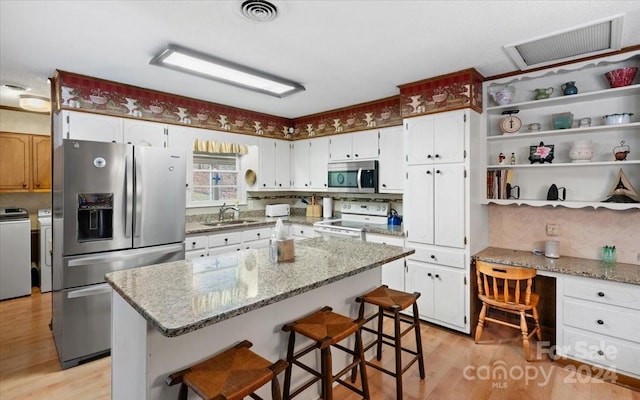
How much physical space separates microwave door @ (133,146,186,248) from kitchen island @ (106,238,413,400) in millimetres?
1165

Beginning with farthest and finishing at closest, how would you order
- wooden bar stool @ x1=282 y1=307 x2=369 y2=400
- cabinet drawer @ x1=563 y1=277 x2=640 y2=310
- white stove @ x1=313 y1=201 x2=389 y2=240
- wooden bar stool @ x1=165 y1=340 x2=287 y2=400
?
1. white stove @ x1=313 y1=201 x2=389 y2=240
2. cabinet drawer @ x1=563 y1=277 x2=640 y2=310
3. wooden bar stool @ x1=282 y1=307 x2=369 y2=400
4. wooden bar stool @ x1=165 y1=340 x2=287 y2=400

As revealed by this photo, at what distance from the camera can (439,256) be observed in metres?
3.21

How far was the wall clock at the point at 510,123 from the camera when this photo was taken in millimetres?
3109

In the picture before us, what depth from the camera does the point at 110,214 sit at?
2.78 m

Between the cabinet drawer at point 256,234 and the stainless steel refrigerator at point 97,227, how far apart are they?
1.23 meters

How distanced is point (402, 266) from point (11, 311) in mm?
4513

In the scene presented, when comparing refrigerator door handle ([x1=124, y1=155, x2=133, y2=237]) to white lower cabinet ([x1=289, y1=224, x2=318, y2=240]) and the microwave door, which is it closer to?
the microwave door

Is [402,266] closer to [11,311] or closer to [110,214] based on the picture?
[110,214]

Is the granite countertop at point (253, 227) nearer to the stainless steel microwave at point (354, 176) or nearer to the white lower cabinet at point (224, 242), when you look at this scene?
the white lower cabinet at point (224, 242)

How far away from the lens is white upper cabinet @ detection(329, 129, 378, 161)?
417 cm

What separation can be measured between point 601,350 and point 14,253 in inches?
251

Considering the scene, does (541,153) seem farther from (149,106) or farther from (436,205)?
(149,106)

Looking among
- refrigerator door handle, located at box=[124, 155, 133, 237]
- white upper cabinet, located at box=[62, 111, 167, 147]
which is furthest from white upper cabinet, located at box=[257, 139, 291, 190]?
refrigerator door handle, located at box=[124, 155, 133, 237]

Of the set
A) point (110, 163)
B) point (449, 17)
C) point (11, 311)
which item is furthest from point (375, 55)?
point (11, 311)
